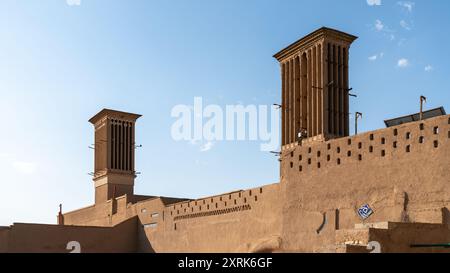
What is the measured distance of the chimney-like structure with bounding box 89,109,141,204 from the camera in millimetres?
45656

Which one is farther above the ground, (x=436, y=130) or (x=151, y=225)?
(x=436, y=130)

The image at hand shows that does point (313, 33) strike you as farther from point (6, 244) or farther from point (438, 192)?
point (6, 244)

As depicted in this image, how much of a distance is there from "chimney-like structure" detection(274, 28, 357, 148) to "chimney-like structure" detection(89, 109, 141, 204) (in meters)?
Answer: 19.7

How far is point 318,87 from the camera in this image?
92.8 ft

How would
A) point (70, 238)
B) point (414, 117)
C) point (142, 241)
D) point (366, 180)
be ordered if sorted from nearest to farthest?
point (366, 180)
point (414, 117)
point (70, 238)
point (142, 241)

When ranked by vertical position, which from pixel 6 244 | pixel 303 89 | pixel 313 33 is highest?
pixel 313 33

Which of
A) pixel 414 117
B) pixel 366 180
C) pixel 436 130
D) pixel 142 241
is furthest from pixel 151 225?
pixel 436 130

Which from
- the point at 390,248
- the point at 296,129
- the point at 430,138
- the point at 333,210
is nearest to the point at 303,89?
the point at 296,129

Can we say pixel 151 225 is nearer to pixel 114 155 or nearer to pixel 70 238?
pixel 70 238

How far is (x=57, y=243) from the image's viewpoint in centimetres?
3909

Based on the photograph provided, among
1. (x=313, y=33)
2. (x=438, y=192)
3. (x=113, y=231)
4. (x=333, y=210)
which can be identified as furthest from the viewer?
(x=113, y=231)

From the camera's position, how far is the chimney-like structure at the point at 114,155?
45656mm

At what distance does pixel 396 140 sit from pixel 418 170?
4.70 ft

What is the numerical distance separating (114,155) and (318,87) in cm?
2244
